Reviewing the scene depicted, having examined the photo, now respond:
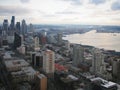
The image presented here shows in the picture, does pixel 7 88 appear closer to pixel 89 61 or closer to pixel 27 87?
pixel 27 87

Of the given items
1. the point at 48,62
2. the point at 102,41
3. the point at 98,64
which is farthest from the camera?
the point at 102,41

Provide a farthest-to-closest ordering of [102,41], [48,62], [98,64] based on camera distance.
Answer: [102,41], [98,64], [48,62]

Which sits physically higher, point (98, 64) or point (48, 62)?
point (48, 62)

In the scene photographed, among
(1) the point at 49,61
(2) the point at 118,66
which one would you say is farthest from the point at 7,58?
(2) the point at 118,66

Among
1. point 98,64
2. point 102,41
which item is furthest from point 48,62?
point 102,41

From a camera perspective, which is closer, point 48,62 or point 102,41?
point 48,62

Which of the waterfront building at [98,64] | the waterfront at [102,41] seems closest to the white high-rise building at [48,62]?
the waterfront building at [98,64]

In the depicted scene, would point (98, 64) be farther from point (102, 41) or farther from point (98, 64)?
point (102, 41)

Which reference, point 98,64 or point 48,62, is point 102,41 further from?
point 48,62

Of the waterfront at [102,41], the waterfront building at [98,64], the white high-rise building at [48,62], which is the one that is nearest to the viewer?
the white high-rise building at [48,62]

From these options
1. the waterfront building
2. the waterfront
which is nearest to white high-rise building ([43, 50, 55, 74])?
the waterfront building

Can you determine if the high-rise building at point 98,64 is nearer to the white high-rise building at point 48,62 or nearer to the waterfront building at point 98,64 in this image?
the waterfront building at point 98,64
